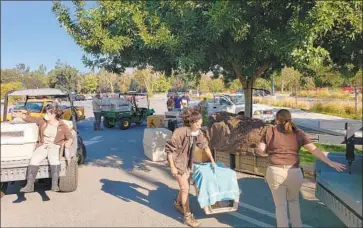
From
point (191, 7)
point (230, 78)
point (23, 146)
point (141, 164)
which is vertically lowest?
point (141, 164)

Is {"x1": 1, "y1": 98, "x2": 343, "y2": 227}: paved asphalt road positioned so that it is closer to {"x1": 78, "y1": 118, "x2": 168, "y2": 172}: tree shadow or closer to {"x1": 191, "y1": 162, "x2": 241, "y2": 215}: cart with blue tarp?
{"x1": 191, "y1": 162, "x2": 241, "y2": 215}: cart with blue tarp

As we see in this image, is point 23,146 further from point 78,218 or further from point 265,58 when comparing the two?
point 265,58

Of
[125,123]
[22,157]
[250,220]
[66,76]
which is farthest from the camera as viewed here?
[66,76]

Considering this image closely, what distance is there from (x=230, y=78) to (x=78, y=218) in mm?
8861

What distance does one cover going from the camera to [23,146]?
5.76m

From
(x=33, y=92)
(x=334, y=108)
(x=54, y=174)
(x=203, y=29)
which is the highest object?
(x=203, y=29)

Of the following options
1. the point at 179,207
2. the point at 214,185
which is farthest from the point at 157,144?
the point at 214,185

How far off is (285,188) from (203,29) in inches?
121

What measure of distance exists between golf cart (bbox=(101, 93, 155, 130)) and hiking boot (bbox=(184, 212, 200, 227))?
12.3 m

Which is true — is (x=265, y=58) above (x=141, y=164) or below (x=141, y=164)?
above

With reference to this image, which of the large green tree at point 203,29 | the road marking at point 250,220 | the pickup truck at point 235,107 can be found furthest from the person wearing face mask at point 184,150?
the pickup truck at point 235,107

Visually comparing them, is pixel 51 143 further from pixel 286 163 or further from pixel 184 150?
pixel 286 163

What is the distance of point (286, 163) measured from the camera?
4.16 metres

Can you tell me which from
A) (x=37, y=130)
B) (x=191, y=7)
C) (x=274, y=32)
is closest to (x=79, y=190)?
(x=37, y=130)
